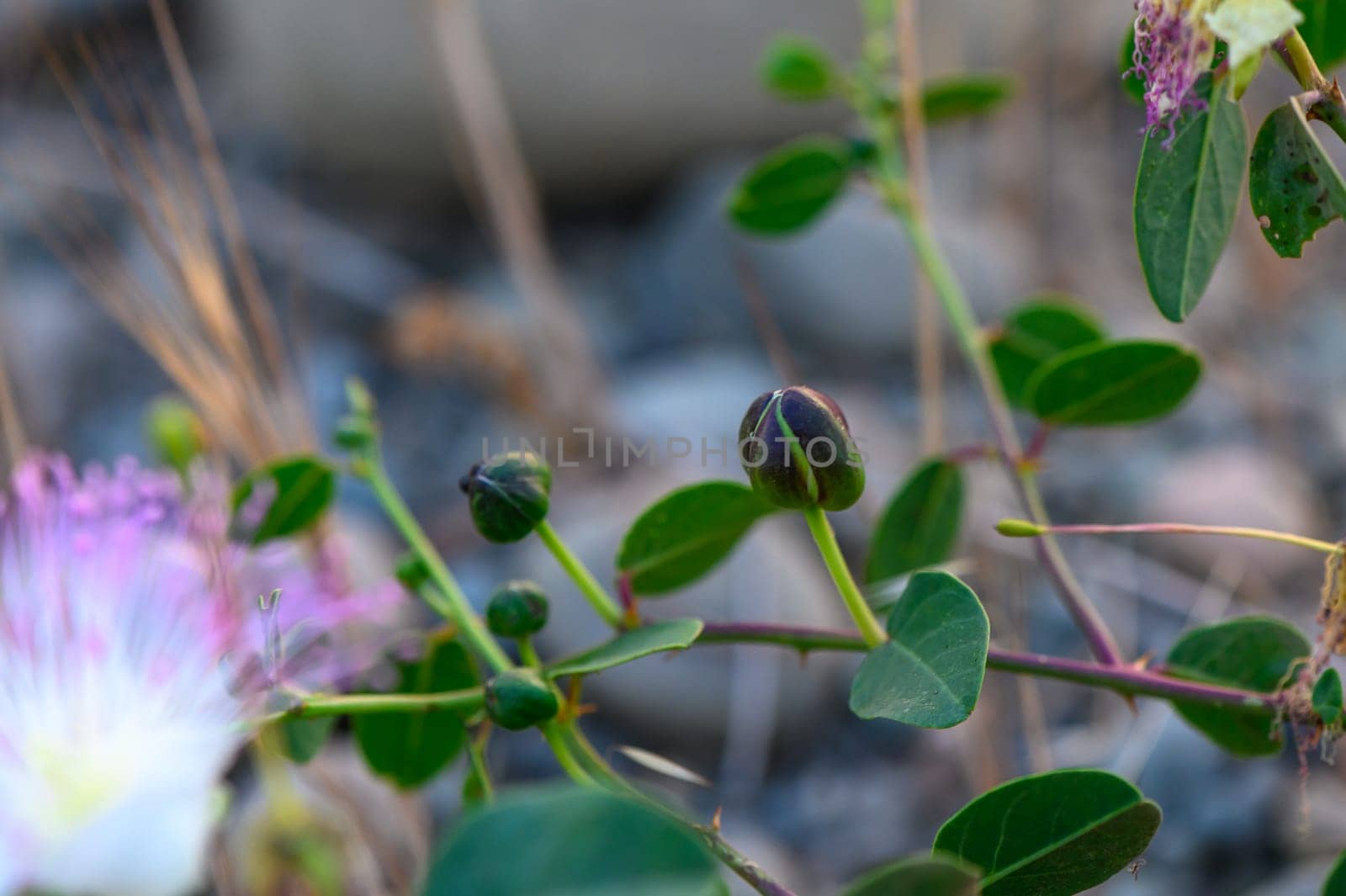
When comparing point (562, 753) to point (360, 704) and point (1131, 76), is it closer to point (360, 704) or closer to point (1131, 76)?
point (360, 704)

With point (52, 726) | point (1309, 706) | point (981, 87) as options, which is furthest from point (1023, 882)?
point (981, 87)

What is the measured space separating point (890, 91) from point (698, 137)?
1.28 meters

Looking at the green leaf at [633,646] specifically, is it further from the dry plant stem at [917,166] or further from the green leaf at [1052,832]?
the dry plant stem at [917,166]

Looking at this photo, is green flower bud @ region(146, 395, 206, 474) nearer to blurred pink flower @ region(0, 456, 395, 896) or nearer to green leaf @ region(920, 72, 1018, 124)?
blurred pink flower @ region(0, 456, 395, 896)

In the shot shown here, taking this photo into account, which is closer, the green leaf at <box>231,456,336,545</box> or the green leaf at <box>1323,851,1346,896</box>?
the green leaf at <box>1323,851,1346,896</box>

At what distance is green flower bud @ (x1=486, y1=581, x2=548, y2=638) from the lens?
338 millimetres

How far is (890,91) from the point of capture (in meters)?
0.57

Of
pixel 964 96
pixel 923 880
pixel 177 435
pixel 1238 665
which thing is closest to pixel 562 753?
pixel 923 880

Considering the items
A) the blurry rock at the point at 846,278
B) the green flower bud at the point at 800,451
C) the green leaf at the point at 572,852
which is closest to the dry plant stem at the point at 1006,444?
the green flower bud at the point at 800,451

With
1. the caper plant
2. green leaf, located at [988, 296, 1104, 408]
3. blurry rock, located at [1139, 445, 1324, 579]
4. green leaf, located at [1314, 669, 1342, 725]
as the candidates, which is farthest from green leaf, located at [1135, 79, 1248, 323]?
blurry rock, located at [1139, 445, 1324, 579]

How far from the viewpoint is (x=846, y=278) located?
158 centimetres

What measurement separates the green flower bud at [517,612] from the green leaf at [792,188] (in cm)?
28

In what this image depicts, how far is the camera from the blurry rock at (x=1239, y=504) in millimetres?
1115

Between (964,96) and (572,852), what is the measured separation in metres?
0.51
